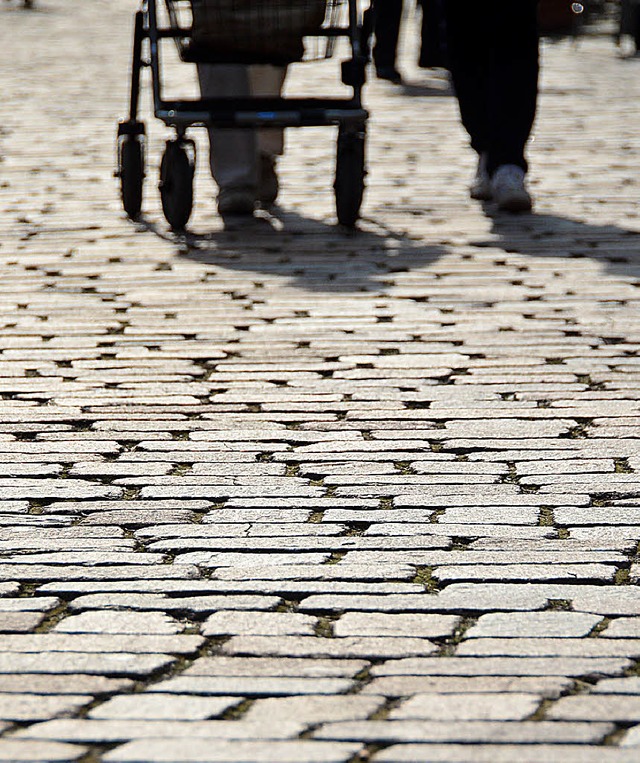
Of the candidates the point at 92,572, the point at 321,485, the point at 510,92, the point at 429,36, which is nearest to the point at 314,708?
the point at 92,572

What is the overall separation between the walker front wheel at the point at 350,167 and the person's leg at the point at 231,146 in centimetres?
52

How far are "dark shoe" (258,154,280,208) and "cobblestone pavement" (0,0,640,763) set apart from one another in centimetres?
10

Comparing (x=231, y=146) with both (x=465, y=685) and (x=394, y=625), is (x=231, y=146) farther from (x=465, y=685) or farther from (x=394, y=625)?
(x=465, y=685)

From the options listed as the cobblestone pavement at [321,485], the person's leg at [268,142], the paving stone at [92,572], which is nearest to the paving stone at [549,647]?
the cobblestone pavement at [321,485]

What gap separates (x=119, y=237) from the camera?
636 cm

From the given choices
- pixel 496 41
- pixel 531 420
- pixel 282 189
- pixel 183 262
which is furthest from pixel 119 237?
pixel 531 420

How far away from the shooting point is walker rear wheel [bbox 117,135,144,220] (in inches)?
253

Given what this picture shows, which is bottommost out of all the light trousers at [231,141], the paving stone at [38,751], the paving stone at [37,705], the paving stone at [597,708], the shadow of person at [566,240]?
the paving stone at [37,705]

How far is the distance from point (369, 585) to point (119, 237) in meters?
3.89

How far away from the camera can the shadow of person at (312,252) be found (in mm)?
5546

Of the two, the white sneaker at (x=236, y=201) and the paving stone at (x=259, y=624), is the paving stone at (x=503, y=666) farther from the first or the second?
the white sneaker at (x=236, y=201)

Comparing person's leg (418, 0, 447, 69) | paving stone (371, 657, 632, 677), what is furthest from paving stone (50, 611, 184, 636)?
person's leg (418, 0, 447, 69)

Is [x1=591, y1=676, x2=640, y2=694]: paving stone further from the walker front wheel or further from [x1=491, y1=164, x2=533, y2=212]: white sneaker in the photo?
[x1=491, y1=164, x2=533, y2=212]: white sneaker

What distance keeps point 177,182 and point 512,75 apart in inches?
64.0
